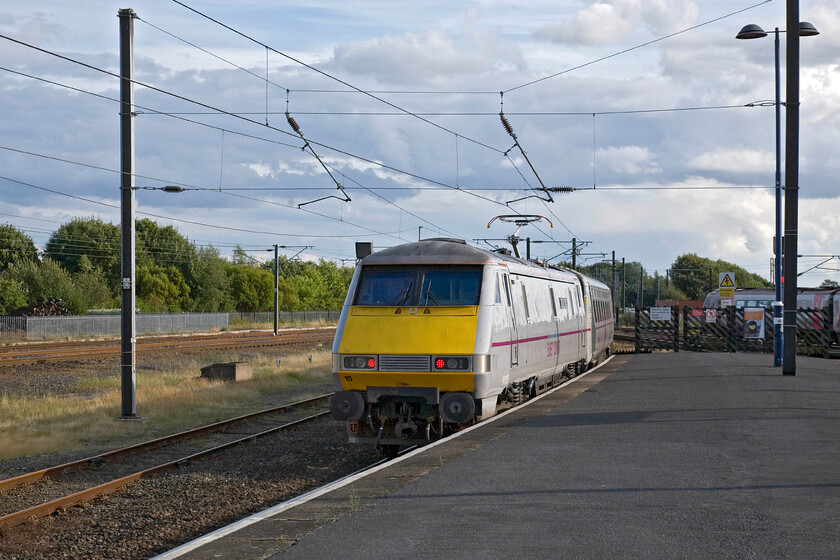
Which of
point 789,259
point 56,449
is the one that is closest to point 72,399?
point 56,449

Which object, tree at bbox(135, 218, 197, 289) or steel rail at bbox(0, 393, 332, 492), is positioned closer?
steel rail at bbox(0, 393, 332, 492)

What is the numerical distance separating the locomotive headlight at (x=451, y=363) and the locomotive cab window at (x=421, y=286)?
3.26 feet

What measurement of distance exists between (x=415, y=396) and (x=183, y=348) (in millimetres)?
30395

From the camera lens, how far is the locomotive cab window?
14062mm

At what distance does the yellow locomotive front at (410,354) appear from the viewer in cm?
1333

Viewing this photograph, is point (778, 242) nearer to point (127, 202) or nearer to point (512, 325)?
point (512, 325)

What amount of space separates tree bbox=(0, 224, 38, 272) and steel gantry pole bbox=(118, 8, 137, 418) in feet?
206

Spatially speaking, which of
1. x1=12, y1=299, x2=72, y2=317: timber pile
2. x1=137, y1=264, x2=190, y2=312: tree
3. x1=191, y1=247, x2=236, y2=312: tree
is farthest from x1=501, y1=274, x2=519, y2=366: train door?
x1=191, y1=247, x2=236, y2=312: tree

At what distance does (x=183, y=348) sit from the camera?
4197 centimetres

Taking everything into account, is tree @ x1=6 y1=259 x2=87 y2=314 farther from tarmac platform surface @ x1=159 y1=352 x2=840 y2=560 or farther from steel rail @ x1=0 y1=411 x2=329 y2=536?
tarmac platform surface @ x1=159 y1=352 x2=840 y2=560

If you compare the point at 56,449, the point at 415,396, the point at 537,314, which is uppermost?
the point at 537,314

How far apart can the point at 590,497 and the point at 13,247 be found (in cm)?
7909

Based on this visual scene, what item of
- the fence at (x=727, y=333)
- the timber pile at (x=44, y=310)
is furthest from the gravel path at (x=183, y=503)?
the timber pile at (x=44, y=310)

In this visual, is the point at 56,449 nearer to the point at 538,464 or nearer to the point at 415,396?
the point at 415,396
